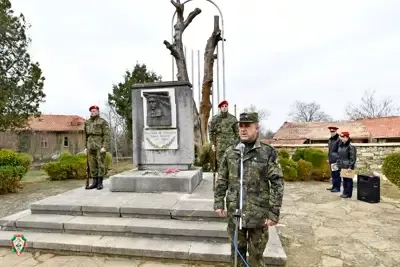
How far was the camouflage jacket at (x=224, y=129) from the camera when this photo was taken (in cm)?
539

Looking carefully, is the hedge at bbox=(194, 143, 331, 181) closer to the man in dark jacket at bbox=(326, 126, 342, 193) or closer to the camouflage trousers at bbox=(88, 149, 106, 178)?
the man in dark jacket at bbox=(326, 126, 342, 193)

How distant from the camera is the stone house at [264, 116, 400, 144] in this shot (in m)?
22.3

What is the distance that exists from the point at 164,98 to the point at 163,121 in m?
0.51

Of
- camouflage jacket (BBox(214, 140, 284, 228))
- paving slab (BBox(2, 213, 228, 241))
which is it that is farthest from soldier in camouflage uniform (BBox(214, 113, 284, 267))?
paving slab (BBox(2, 213, 228, 241))

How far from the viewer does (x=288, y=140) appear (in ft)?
76.5

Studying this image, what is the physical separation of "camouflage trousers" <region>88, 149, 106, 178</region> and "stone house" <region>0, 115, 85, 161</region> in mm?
18800

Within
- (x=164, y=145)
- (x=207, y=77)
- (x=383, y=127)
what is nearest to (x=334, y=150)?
(x=164, y=145)

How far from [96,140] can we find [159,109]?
1460mm

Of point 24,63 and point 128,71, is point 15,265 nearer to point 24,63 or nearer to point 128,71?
point 24,63

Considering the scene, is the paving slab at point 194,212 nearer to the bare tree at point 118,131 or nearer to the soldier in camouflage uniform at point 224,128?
the soldier in camouflage uniform at point 224,128

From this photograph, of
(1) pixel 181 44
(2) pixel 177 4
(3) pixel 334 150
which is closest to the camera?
(3) pixel 334 150

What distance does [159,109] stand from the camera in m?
Result: 5.77

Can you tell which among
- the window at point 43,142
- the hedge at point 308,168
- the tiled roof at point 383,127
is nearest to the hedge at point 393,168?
the hedge at point 308,168

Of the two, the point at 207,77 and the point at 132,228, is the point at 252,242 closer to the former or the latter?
the point at 132,228
